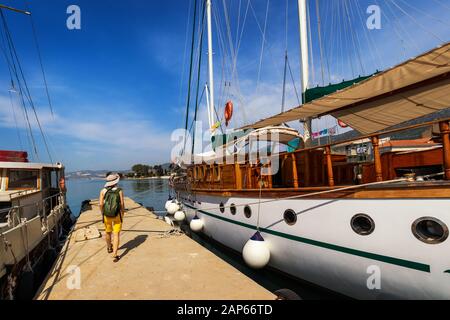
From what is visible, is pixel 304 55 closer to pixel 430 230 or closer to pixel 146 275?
pixel 430 230

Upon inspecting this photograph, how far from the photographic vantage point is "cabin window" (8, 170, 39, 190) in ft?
29.0

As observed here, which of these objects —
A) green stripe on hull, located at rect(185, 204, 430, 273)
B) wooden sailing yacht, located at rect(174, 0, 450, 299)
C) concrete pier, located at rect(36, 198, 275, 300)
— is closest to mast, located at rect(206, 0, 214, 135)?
wooden sailing yacht, located at rect(174, 0, 450, 299)

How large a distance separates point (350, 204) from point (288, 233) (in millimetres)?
1561

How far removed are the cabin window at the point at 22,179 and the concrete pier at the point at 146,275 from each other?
3.20 metres

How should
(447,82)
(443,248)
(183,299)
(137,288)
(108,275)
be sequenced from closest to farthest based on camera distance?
(443,248)
(183,299)
(137,288)
(108,275)
(447,82)

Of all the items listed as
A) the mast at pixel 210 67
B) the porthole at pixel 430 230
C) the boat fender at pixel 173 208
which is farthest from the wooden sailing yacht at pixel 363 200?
the mast at pixel 210 67

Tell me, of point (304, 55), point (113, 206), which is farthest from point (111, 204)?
point (304, 55)

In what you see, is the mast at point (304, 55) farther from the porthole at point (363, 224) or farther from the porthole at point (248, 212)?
the porthole at point (363, 224)

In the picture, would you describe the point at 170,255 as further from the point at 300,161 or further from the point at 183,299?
the point at 300,161

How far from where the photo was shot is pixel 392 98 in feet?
21.6

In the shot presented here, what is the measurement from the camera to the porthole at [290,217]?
547 centimetres

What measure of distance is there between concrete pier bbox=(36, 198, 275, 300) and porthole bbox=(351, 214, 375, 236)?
181cm
